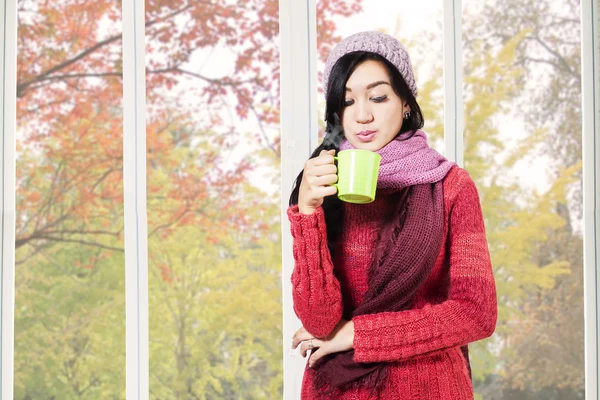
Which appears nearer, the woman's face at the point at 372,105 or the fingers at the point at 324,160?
the fingers at the point at 324,160

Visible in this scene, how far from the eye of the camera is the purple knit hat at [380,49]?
131 cm

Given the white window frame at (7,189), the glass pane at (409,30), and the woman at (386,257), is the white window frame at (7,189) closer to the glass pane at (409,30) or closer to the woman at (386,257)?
the glass pane at (409,30)

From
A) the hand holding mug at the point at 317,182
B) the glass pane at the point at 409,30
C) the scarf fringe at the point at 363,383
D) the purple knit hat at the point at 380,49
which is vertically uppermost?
the glass pane at the point at 409,30

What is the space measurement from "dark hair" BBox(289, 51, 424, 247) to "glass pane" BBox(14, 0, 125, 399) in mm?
2106

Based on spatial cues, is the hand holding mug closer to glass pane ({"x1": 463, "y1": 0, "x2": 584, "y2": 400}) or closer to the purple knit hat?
the purple knit hat

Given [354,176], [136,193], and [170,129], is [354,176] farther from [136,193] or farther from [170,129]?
[170,129]

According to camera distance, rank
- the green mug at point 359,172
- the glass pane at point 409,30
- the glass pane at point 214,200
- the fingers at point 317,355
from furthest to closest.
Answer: the glass pane at point 214,200, the glass pane at point 409,30, the fingers at point 317,355, the green mug at point 359,172

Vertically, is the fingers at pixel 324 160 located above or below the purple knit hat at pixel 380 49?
below

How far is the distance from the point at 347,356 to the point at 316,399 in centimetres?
12

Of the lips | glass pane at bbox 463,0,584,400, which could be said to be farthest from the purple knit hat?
glass pane at bbox 463,0,584,400

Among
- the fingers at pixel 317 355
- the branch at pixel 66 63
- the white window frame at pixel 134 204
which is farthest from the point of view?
the branch at pixel 66 63

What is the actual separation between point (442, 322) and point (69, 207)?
251 centimetres

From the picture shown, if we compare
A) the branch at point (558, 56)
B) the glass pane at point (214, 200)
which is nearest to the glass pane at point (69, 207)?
the glass pane at point (214, 200)

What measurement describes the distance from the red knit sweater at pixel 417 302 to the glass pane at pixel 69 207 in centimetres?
218
